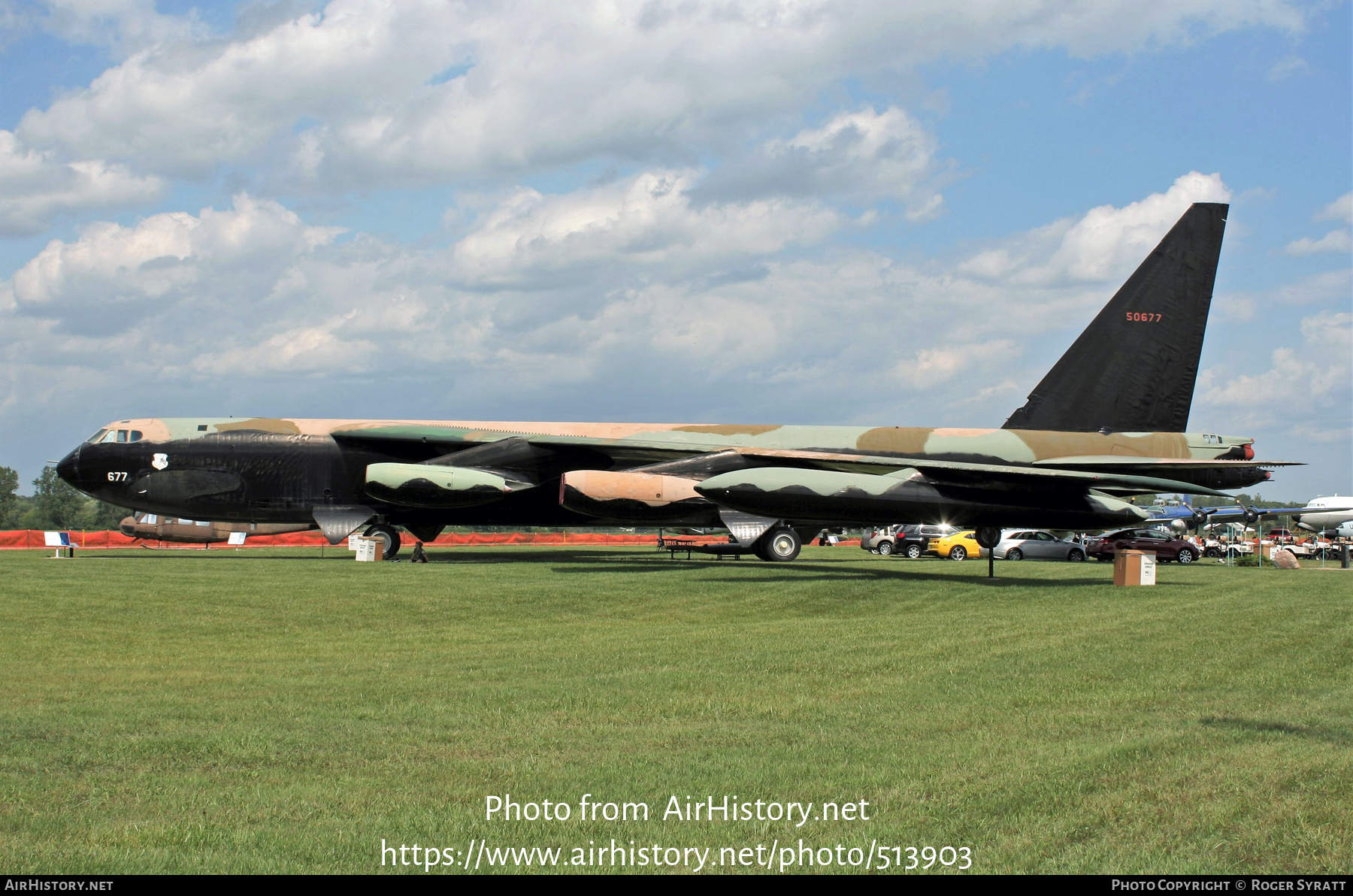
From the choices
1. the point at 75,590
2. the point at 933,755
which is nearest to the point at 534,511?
the point at 75,590

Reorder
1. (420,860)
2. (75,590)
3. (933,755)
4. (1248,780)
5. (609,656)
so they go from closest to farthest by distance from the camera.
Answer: (420,860)
(1248,780)
(933,755)
(609,656)
(75,590)

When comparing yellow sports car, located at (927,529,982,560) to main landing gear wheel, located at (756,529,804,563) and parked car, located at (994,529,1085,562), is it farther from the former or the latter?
main landing gear wheel, located at (756,529,804,563)

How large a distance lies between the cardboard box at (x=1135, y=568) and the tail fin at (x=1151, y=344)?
464 cm

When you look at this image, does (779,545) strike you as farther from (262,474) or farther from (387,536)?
(262,474)

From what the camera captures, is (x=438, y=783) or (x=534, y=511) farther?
(x=534, y=511)

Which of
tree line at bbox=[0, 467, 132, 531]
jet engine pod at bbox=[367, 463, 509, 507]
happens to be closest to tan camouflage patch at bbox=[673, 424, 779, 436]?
jet engine pod at bbox=[367, 463, 509, 507]

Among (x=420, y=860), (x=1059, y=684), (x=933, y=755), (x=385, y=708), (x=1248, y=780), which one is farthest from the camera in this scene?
(x=1059, y=684)

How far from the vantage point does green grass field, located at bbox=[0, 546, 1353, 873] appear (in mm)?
4391

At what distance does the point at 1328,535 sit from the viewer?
195 feet

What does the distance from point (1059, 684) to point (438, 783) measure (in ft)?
17.4

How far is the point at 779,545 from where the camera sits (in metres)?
25.8

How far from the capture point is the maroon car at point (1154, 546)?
3641 cm

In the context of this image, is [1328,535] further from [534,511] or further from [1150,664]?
[1150,664]

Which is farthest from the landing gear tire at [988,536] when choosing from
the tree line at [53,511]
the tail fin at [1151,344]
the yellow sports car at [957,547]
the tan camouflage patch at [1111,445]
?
the tree line at [53,511]
